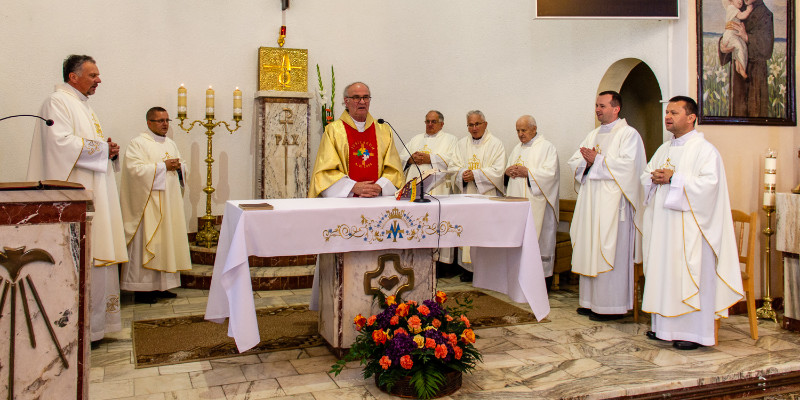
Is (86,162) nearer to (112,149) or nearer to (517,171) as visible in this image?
(112,149)

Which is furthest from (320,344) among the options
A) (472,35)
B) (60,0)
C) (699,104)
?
(472,35)

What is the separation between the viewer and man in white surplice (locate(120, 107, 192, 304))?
5.88 metres

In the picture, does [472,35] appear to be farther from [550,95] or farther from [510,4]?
[550,95]

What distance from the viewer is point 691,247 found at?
4.54m

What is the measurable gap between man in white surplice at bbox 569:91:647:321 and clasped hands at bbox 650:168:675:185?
2.05 ft

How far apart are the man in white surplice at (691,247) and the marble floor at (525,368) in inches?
8.6

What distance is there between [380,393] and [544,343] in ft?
5.01

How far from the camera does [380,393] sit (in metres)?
3.59

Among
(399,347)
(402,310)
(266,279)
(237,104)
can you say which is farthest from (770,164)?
(237,104)

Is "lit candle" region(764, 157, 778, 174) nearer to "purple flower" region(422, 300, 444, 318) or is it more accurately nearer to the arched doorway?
"purple flower" region(422, 300, 444, 318)

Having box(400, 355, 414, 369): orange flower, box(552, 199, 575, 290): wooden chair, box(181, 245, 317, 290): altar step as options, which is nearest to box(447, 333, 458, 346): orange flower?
box(400, 355, 414, 369): orange flower

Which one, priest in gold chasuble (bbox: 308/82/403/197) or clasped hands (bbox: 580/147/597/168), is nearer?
priest in gold chasuble (bbox: 308/82/403/197)

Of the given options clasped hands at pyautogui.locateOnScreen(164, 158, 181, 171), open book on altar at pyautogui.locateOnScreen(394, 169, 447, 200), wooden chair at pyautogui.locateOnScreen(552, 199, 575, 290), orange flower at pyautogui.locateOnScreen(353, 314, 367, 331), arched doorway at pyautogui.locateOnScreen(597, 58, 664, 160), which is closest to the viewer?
orange flower at pyautogui.locateOnScreen(353, 314, 367, 331)

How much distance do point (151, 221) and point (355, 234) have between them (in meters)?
2.89
